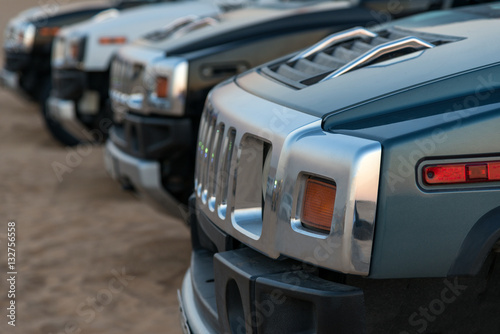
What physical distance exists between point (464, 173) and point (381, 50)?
2.18 feet

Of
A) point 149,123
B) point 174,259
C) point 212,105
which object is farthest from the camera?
point 174,259

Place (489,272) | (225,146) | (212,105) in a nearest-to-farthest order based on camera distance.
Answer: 1. (489,272)
2. (225,146)
3. (212,105)

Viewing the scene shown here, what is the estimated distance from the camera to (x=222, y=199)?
2.29m

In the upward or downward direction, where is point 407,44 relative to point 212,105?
upward

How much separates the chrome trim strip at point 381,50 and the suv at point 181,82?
1706 millimetres

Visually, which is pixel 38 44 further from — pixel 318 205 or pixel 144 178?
pixel 318 205

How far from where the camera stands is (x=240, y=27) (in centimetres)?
414

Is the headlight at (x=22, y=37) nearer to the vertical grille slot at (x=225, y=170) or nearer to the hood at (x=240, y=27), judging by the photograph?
the hood at (x=240, y=27)

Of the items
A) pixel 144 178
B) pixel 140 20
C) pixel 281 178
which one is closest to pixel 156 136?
pixel 144 178

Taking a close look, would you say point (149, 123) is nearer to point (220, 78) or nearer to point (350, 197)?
point (220, 78)

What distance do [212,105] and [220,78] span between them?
141 centimetres

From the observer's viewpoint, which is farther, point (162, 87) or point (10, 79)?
point (10, 79)

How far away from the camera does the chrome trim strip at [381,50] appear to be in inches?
90.1

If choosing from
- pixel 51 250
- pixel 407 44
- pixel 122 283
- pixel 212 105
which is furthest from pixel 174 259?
pixel 407 44
